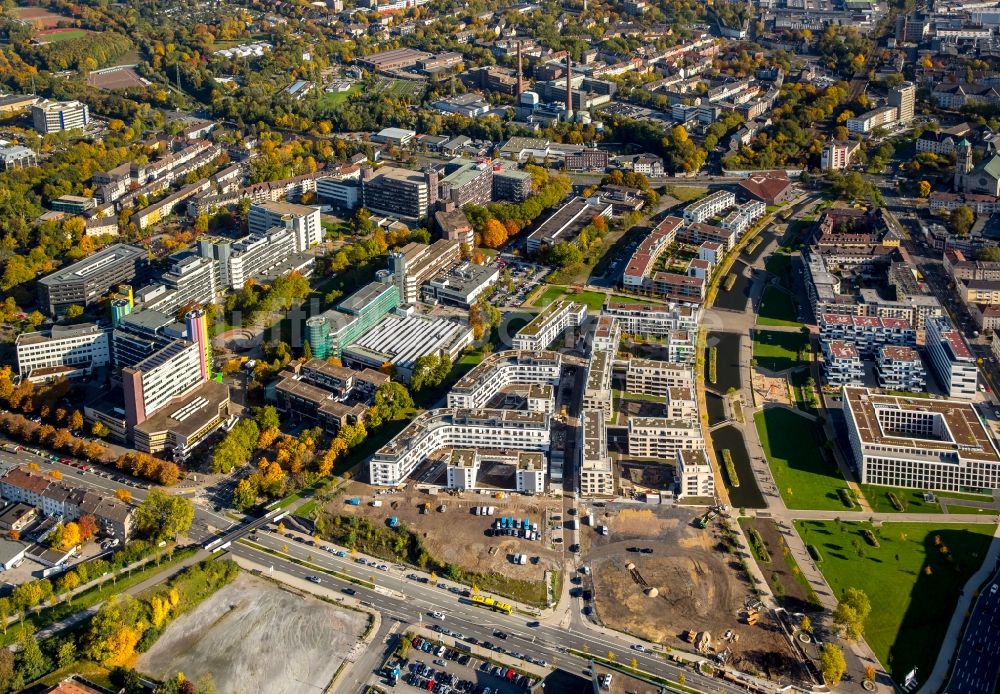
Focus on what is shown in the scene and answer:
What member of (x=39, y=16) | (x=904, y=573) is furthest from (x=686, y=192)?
(x=39, y=16)

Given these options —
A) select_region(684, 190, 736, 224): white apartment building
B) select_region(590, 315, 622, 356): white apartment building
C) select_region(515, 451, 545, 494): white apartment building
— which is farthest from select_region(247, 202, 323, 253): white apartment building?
select_region(515, 451, 545, 494): white apartment building

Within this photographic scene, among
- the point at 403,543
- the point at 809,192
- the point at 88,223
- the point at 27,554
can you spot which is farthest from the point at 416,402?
the point at 809,192

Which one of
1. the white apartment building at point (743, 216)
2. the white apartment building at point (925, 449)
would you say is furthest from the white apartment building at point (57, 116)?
the white apartment building at point (925, 449)

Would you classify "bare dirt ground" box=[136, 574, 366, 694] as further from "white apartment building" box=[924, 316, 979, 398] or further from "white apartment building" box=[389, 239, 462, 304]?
"white apartment building" box=[924, 316, 979, 398]

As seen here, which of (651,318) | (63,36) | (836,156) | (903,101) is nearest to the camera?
(651,318)

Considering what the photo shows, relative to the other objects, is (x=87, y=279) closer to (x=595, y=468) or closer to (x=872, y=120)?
(x=595, y=468)

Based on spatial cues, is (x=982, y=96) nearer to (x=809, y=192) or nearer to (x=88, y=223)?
(x=809, y=192)
